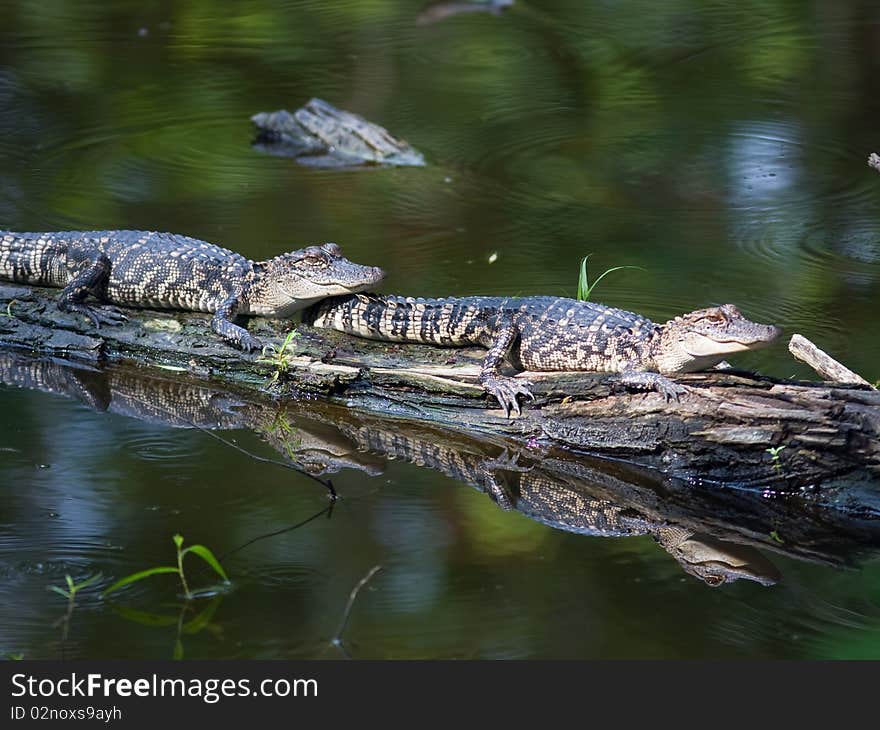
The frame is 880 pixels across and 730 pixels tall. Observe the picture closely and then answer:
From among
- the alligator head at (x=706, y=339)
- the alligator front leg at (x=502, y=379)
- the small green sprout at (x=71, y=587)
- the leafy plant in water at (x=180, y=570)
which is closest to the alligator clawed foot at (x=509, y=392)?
the alligator front leg at (x=502, y=379)

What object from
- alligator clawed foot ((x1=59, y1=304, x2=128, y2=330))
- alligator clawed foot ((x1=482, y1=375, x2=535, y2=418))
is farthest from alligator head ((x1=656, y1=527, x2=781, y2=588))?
alligator clawed foot ((x1=59, y1=304, x2=128, y2=330))

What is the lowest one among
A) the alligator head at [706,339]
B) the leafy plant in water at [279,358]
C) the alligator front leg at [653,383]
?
the leafy plant in water at [279,358]

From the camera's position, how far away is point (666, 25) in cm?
1462

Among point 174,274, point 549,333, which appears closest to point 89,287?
point 174,274

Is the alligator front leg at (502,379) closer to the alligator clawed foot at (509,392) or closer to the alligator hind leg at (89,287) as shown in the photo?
the alligator clawed foot at (509,392)

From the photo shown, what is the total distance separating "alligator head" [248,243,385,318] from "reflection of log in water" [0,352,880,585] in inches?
23.0

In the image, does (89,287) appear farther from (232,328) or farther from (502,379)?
(502,379)

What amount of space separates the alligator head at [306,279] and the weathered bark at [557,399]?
0.48 ft

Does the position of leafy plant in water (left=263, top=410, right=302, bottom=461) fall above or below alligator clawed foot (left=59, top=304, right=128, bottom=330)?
below

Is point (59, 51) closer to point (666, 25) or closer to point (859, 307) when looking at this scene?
point (666, 25)

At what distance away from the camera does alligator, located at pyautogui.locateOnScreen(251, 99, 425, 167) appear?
1056 cm

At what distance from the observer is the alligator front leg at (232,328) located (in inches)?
258

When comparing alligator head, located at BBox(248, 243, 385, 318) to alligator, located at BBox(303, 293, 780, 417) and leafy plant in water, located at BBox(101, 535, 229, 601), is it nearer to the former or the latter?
alligator, located at BBox(303, 293, 780, 417)

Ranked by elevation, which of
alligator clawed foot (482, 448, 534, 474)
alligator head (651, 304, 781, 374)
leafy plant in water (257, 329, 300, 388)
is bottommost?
alligator clawed foot (482, 448, 534, 474)
